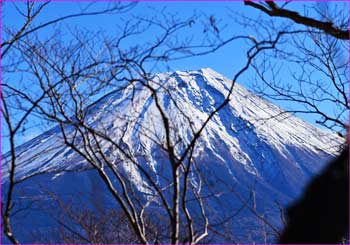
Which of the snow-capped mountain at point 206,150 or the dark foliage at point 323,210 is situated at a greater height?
the snow-capped mountain at point 206,150

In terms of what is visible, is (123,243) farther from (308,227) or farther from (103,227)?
(308,227)

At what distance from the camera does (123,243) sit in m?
6.64

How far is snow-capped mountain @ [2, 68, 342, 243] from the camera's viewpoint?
3.33 metres

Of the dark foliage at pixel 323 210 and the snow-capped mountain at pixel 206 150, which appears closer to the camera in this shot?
the dark foliage at pixel 323 210

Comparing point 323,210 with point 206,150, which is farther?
point 206,150

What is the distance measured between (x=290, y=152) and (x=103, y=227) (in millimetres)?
58035

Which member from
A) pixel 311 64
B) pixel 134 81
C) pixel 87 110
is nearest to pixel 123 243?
pixel 311 64

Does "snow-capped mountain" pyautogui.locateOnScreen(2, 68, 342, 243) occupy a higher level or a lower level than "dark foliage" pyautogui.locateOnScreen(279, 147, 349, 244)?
higher

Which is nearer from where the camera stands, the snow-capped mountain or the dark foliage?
the dark foliage

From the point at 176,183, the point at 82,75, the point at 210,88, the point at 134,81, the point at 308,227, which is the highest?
the point at 210,88

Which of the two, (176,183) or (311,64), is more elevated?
(311,64)

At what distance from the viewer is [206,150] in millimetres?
6207

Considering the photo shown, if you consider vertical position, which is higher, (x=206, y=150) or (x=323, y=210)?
(x=206, y=150)

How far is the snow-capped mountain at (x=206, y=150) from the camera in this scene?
10.9 ft
